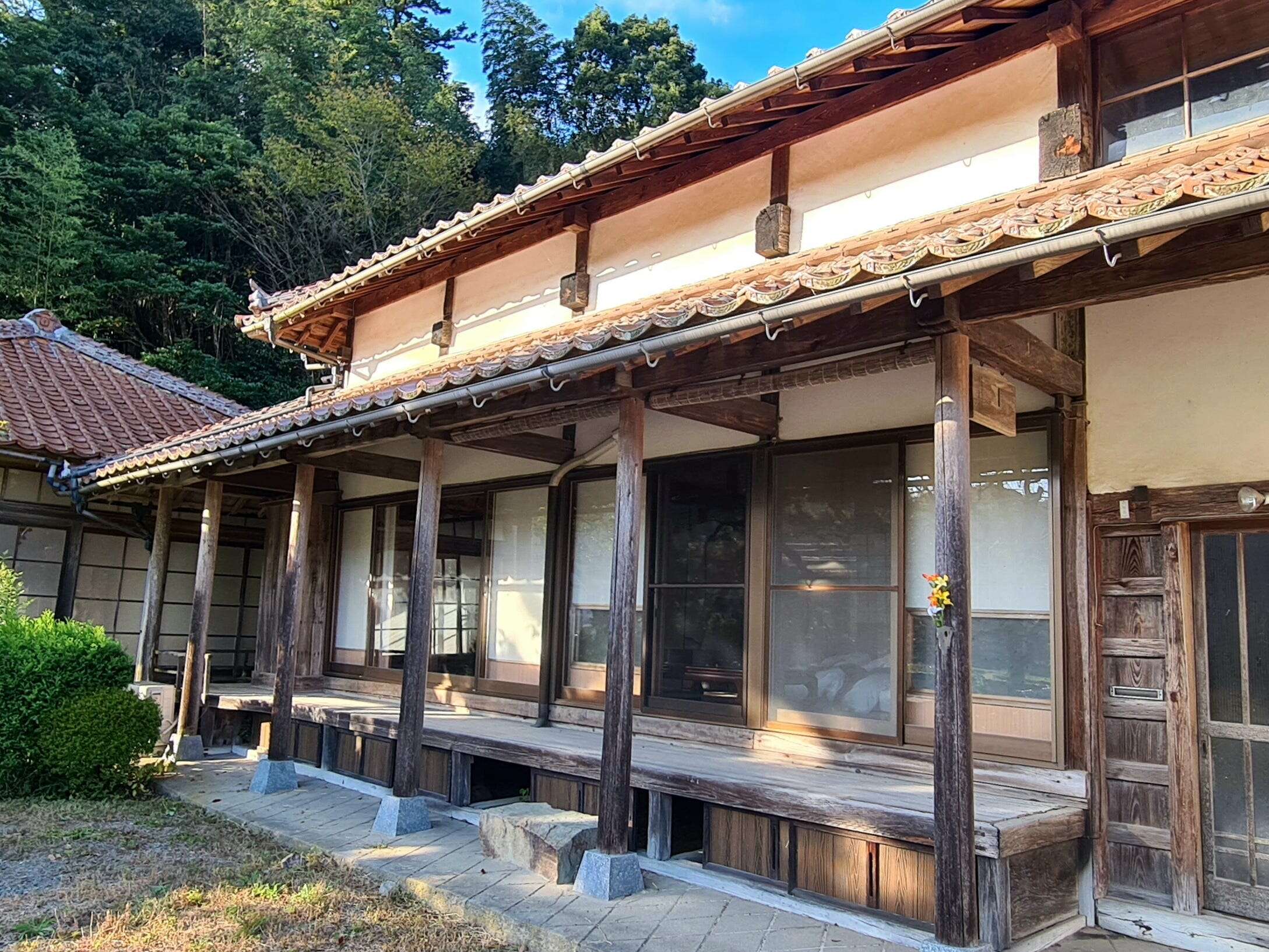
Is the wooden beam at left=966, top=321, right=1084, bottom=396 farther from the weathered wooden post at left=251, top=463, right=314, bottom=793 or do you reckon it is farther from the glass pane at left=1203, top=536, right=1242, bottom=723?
the weathered wooden post at left=251, top=463, right=314, bottom=793

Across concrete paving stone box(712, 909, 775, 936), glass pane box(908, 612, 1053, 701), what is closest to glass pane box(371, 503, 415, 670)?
concrete paving stone box(712, 909, 775, 936)

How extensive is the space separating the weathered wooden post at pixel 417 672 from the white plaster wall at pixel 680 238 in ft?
6.48

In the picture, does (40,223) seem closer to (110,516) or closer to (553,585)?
(110,516)

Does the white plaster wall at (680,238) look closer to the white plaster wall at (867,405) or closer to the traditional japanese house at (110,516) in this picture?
the white plaster wall at (867,405)

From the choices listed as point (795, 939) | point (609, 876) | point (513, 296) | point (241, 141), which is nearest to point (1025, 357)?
point (795, 939)

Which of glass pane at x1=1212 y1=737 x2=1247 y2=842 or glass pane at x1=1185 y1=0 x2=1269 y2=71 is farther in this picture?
glass pane at x1=1185 y1=0 x2=1269 y2=71

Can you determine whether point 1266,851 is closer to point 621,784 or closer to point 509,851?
point 621,784

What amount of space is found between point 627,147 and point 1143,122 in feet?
10.4

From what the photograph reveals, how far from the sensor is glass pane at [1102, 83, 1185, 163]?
4.80 metres

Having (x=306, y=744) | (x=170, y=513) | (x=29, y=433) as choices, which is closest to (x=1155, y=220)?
(x=306, y=744)

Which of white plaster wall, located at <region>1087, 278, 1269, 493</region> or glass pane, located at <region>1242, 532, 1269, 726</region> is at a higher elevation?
white plaster wall, located at <region>1087, 278, 1269, 493</region>

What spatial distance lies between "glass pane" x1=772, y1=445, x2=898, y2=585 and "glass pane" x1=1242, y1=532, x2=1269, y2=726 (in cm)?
182

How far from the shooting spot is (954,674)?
383cm

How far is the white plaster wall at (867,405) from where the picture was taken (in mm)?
5637
